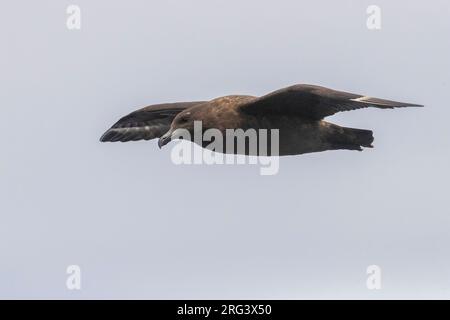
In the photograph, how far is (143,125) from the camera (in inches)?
678

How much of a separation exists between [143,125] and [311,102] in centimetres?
367

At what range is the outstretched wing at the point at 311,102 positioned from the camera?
1364cm

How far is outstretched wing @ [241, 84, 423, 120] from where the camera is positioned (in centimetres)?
1364

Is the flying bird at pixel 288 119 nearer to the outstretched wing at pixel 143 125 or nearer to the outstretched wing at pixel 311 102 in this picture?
the outstretched wing at pixel 311 102

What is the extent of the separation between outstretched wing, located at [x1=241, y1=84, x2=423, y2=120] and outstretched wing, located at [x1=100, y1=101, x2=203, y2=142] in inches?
100

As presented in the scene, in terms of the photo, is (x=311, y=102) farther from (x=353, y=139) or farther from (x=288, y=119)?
(x=353, y=139)

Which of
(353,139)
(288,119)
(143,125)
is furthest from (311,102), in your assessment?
(143,125)

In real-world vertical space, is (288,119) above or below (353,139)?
above

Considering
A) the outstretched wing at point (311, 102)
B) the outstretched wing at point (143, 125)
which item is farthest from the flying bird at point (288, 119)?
the outstretched wing at point (143, 125)

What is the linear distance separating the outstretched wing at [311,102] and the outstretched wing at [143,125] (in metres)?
2.55

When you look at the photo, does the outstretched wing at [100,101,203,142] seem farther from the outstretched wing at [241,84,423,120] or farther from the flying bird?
the outstretched wing at [241,84,423,120]
